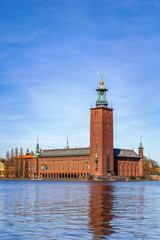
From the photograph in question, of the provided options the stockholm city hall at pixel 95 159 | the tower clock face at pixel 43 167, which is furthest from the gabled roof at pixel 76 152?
the tower clock face at pixel 43 167

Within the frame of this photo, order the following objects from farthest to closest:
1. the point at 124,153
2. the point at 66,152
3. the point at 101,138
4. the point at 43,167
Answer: the point at 43,167 → the point at 66,152 → the point at 124,153 → the point at 101,138

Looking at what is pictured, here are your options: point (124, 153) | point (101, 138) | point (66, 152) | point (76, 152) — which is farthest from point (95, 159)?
point (66, 152)

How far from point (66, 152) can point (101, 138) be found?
25354 millimetres

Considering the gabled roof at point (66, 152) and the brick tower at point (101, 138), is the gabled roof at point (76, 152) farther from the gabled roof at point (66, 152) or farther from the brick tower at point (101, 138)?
the brick tower at point (101, 138)

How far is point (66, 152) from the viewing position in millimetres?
150875

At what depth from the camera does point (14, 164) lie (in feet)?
453

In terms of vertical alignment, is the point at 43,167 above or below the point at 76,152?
below

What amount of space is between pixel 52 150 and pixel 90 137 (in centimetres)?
2993

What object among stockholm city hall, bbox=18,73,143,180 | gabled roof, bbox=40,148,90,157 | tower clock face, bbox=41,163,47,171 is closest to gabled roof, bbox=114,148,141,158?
stockholm city hall, bbox=18,73,143,180

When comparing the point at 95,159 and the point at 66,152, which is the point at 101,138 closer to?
the point at 95,159

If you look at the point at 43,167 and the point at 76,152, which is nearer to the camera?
the point at 76,152

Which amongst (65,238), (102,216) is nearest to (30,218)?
(102,216)

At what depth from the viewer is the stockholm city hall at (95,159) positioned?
424 ft

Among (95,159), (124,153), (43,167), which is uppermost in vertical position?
(124,153)
